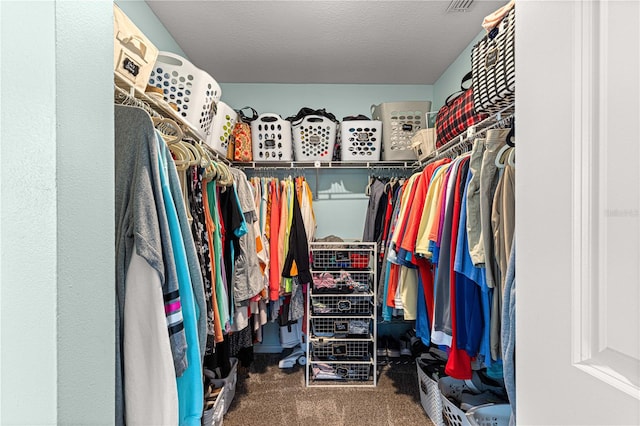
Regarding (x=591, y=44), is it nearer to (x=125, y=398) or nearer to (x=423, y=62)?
(x=125, y=398)

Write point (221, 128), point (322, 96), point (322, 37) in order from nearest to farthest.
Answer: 1. point (322, 37)
2. point (221, 128)
3. point (322, 96)

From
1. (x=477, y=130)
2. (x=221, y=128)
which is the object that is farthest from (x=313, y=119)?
(x=477, y=130)

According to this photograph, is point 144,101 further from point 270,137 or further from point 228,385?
point 228,385

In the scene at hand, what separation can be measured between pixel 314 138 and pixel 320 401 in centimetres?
195

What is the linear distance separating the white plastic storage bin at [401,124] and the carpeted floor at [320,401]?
5.76 feet

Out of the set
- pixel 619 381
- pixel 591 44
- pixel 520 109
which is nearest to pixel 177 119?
pixel 520 109

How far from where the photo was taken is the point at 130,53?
50.0 inches

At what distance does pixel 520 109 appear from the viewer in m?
0.60

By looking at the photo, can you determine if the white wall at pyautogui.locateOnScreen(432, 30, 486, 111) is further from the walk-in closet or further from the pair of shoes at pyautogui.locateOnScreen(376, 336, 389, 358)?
the pair of shoes at pyautogui.locateOnScreen(376, 336, 389, 358)

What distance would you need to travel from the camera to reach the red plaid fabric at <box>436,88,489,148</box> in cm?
182

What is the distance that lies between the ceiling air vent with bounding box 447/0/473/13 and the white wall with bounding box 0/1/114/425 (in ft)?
6.40

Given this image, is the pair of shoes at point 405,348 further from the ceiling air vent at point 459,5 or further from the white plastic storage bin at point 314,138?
the ceiling air vent at point 459,5

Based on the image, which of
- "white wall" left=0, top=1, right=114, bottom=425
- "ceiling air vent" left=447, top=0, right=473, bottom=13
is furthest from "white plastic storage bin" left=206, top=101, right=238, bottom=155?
"white wall" left=0, top=1, right=114, bottom=425

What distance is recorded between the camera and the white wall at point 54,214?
47 cm
